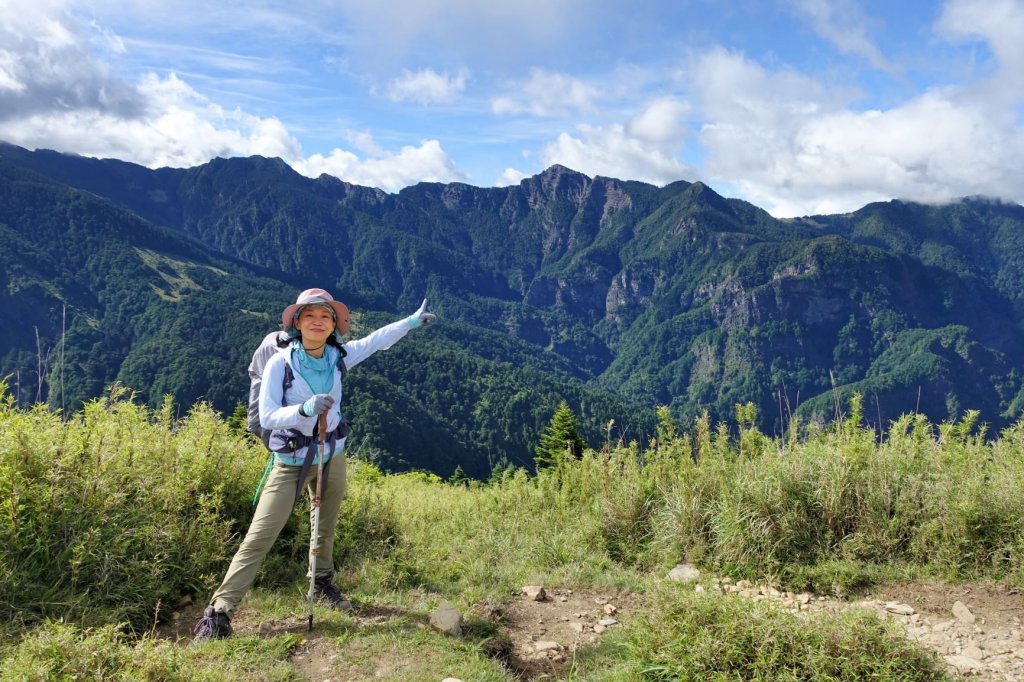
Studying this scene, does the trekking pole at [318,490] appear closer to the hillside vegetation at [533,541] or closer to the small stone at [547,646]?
the hillside vegetation at [533,541]

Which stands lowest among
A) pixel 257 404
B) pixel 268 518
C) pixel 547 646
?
pixel 547 646

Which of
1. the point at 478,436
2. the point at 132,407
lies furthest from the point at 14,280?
the point at 132,407

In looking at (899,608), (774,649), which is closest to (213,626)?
(774,649)

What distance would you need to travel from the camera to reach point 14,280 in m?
177

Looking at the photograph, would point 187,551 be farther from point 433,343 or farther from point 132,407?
point 433,343

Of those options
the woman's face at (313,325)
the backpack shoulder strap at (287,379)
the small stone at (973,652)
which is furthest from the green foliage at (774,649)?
the woman's face at (313,325)

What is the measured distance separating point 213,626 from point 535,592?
8.82ft

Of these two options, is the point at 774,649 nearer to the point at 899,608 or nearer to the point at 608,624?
the point at 608,624

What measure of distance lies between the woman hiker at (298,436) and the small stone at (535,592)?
5.43 ft

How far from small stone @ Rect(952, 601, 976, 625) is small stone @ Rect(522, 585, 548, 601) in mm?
3232

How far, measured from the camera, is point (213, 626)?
398cm

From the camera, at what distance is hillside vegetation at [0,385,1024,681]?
3.34m

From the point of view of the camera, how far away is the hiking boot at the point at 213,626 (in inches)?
155

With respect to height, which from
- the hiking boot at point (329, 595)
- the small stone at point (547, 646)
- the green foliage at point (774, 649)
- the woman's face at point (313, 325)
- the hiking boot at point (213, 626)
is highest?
the woman's face at point (313, 325)
